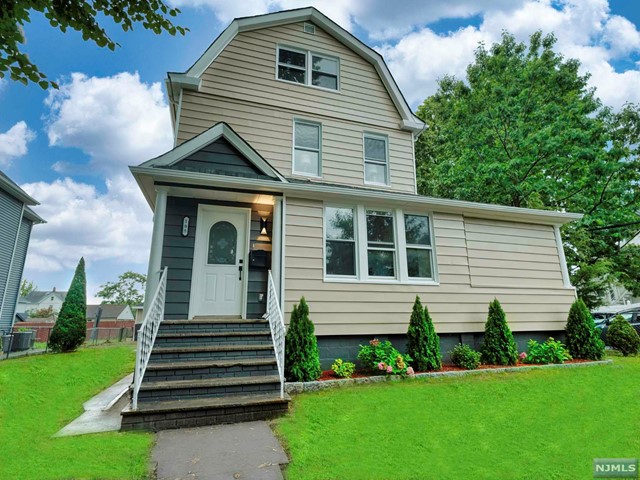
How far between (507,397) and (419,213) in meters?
3.95

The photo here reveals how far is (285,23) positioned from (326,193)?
5.42 m

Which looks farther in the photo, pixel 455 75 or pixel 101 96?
pixel 455 75

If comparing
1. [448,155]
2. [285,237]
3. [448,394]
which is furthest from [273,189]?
[448,155]

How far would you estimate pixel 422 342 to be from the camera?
5906 mm

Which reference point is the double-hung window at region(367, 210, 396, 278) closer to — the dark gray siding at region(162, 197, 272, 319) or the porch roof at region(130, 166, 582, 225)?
the porch roof at region(130, 166, 582, 225)

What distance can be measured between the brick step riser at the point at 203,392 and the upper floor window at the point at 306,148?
517 cm

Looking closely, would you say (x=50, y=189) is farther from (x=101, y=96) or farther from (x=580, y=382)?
(x=580, y=382)

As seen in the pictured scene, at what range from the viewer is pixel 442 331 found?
6.67m

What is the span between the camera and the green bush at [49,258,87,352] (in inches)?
376

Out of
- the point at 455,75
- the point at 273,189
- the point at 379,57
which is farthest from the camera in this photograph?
the point at 455,75

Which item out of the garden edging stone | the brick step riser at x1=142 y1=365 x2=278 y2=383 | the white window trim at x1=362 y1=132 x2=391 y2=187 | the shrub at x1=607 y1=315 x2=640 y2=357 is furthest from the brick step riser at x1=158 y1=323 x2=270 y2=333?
the shrub at x1=607 y1=315 x2=640 y2=357

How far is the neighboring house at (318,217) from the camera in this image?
5984 mm

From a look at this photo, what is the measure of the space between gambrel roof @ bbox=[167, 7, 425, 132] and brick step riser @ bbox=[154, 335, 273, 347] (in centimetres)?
573

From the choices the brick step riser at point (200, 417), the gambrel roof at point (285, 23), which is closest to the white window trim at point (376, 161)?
the gambrel roof at point (285, 23)
